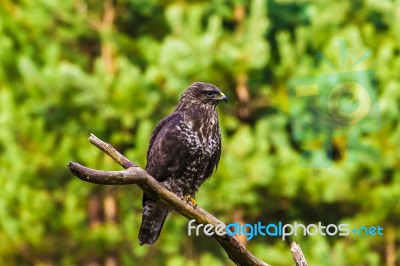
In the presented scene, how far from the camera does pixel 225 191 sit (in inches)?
422

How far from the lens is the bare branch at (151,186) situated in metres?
2.80

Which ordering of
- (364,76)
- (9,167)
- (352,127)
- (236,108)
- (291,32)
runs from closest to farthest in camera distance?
(364,76), (352,127), (9,167), (236,108), (291,32)

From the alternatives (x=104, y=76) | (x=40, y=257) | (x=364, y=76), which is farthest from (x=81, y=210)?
(x=364, y=76)

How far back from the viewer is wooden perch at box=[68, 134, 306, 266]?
9.18 feet

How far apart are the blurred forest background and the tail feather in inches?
236

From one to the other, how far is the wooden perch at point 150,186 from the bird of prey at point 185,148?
2.21 feet

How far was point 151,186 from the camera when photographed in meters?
3.12

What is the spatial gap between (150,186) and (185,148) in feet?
2.86

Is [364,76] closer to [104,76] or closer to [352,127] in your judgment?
[352,127]

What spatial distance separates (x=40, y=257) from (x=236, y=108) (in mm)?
3153
